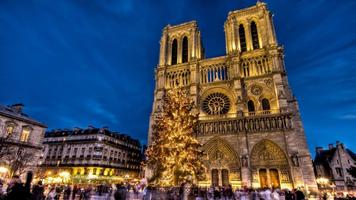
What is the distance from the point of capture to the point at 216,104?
2892 cm

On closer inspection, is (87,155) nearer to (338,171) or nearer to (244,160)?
(244,160)

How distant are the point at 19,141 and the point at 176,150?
721 inches

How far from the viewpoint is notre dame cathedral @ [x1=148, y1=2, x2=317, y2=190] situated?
22.7 meters

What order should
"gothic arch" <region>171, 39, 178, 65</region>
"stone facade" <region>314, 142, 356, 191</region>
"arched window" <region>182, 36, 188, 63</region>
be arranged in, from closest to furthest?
"stone facade" <region>314, 142, 356, 191</region>, "arched window" <region>182, 36, 188, 63</region>, "gothic arch" <region>171, 39, 178, 65</region>

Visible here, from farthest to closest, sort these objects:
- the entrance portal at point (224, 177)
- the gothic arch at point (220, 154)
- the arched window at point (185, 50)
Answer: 1. the arched window at point (185, 50)
2. the gothic arch at point (220, 154)
3. the entrance portal at point (224, 177)

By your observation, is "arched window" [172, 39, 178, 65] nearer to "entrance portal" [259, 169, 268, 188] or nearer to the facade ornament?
the facade ornament

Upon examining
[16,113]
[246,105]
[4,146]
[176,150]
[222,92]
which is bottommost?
[176,150]

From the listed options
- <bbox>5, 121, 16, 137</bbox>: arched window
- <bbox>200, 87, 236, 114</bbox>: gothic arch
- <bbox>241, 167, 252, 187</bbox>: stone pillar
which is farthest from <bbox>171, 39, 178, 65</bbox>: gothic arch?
<bbox>5, 121, 16, 137</bbox>: arched window

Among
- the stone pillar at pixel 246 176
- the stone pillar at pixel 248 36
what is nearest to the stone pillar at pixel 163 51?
the stone pillar at pixel 248 36

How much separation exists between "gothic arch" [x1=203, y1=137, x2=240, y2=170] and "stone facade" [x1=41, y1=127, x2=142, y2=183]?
1714 cm

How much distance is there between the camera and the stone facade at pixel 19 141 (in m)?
20.5

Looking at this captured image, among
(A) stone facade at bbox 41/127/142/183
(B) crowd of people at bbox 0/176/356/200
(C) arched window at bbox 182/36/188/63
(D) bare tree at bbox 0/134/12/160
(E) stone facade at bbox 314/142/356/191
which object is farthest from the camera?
(C) arched window at bbox 182/36/188/63

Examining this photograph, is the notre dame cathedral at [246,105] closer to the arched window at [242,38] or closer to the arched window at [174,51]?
the arched window at [242,38]

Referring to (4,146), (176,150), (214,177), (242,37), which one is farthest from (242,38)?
(4,146)
